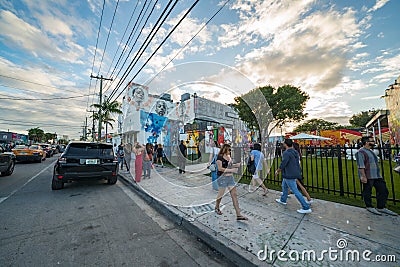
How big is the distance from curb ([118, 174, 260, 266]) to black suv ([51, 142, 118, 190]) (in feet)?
9.20

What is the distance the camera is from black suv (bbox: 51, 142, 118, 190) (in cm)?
538

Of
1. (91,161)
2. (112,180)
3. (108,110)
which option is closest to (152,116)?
(108,110)

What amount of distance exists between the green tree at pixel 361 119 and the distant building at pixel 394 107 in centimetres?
3749

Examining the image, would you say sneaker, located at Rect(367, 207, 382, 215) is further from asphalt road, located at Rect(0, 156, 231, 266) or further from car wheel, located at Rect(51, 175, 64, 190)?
car wheel, located at Rect(51, 175, 64, 190)

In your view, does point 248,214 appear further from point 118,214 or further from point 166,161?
A: point 166,161

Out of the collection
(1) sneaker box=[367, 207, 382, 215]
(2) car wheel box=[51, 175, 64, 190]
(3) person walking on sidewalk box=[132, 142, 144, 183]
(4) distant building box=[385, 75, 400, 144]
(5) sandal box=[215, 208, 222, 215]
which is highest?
(4) distant building box=[385, 75, 400, 144]

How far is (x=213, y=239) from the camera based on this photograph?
2729 millimetres

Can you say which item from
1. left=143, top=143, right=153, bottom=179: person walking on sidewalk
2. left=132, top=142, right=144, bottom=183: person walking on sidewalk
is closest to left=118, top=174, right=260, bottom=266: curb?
left=132, top=142, right=144, bottom=183: person walking on sidewalk

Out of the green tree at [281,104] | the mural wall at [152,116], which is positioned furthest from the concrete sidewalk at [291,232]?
the green tree at [281,104]

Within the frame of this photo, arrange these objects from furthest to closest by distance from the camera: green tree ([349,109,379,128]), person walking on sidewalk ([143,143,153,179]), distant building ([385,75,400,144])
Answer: green tree ([349,109,379,128]) → distant building ([385,75,400,144]) → person walking on sidewalk ([143,143,153,179])

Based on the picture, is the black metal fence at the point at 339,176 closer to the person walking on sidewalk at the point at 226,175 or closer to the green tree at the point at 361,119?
the person walking on sidewalk at the point at 226,175

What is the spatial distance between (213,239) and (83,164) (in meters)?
4.90

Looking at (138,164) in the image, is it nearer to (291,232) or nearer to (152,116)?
(291,232)

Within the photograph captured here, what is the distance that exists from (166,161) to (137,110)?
31.3 feet
